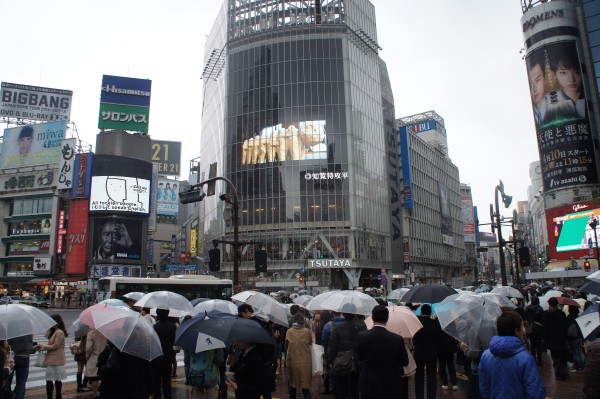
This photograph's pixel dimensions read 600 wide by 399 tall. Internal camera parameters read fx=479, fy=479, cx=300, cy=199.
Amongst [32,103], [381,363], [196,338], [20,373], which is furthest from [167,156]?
[381,363]

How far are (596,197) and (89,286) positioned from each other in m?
63.5

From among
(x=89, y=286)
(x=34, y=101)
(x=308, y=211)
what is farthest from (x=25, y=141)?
(x=308, y=211)

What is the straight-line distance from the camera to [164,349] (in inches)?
331

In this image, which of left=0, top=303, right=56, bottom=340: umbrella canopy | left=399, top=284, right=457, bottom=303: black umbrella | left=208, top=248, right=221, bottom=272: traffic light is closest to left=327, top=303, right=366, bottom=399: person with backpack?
left=399, top=284, right=457, bottom=303: black umbrella

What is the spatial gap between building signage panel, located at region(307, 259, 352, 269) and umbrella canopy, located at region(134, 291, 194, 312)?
1960 inches

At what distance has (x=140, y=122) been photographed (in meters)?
75.4

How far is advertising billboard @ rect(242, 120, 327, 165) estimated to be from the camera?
64.4m

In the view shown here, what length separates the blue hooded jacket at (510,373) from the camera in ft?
15.3

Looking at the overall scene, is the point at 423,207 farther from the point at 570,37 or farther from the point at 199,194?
the point at 199,194

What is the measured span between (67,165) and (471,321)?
70.9 m

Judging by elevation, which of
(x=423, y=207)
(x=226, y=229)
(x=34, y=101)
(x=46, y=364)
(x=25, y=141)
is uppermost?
(x=34, y=101)

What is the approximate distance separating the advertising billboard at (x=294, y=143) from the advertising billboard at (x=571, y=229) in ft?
104

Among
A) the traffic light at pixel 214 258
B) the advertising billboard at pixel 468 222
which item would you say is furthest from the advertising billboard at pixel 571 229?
the advertising billboard at pixel 468 222

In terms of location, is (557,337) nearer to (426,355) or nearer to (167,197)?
(426,355)
